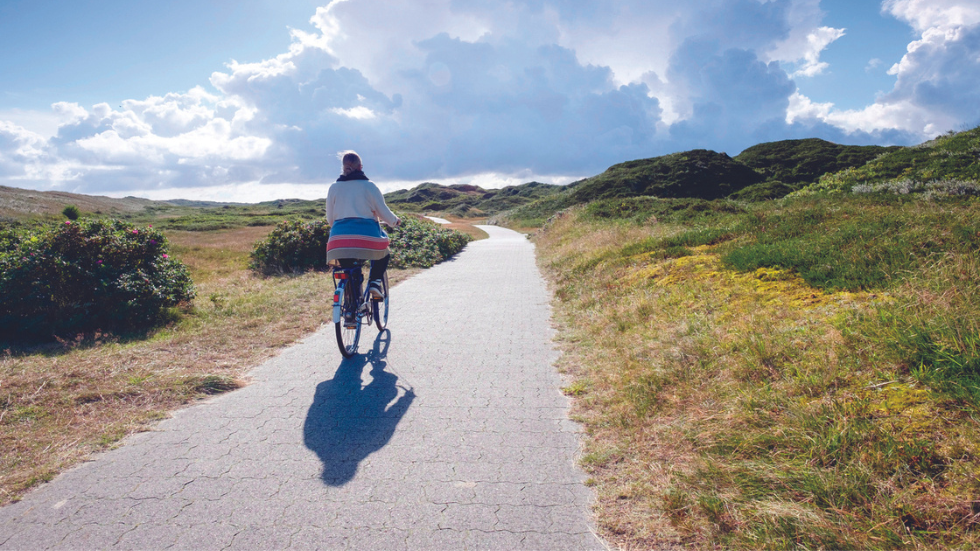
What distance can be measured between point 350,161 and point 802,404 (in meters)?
4.97

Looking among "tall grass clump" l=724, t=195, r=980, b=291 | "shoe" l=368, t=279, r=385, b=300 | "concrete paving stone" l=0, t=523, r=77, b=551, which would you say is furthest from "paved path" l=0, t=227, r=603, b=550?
"tall grass clump" l=724, t=195, r=980, b=291

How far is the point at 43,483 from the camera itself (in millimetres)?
2840

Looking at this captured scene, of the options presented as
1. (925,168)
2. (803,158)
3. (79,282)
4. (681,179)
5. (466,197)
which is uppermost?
(466,197)

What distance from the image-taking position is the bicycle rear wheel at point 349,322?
524 cm

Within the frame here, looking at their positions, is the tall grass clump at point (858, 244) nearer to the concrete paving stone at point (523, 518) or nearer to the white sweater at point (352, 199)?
the concrete paving stone at point (523, 518)

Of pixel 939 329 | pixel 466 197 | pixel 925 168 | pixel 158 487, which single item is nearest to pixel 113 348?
pixel 158 487

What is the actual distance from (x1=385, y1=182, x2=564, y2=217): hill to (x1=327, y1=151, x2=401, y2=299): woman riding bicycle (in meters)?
85.6

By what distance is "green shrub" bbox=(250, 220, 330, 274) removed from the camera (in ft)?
45.9

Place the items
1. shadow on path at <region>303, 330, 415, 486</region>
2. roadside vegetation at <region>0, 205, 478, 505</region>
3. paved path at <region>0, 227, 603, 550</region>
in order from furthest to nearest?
roadside vegetation at <region>0, 205, 478, 505</region> → shadow on path at <region>303, 330, 415, 486</region> → paved path at <region>0, 227, 603, 550</region>

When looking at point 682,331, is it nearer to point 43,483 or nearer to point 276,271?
point 43,483

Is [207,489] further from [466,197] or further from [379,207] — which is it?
[466,197]

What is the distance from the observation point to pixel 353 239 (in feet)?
17.6

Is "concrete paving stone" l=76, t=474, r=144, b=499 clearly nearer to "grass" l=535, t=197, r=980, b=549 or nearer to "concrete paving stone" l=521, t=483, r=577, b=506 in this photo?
"concrete paving stone" l=521, t=483, r=577, b=506

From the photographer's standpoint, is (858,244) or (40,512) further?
(858,244)
